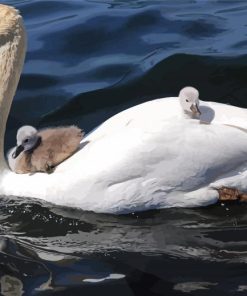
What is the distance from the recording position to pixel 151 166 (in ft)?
14.7

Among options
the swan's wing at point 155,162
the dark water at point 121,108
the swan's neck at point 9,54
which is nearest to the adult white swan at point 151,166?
the swan's wing at point 155,162

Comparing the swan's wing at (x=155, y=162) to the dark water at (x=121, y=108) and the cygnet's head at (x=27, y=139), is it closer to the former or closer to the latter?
the dark water at (x=121, y=108)

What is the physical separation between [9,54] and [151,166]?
3.90 feet

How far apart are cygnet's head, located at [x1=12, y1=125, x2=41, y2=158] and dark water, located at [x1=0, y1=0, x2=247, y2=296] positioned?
33 cm

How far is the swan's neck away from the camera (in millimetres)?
4852

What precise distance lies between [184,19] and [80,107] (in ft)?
8.32

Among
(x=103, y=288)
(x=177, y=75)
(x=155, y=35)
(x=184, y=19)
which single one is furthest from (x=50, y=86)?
(x=103, y=288)

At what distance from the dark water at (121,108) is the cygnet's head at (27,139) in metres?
0.33

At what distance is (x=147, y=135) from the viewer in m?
4.48

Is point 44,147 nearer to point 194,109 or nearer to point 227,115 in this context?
point 194,109

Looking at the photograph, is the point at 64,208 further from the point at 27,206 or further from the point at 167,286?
the point at 167,286

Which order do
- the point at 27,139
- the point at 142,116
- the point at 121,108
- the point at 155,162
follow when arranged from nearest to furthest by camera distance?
the point at 155,162 < the point at 142,116 < the point at 27,139 < the point at 121,108

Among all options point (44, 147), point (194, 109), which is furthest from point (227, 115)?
point (44, 147)

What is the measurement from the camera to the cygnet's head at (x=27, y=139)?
4.79 metres
